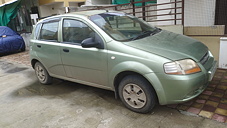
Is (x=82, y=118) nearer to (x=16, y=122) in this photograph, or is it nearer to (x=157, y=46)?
(x=16, y=122)

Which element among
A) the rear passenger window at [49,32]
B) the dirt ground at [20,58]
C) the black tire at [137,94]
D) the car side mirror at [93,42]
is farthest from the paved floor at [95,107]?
the dirt ground at [20,58]

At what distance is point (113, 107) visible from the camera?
3.44 metres

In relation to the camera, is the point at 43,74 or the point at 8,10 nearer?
the point at 43,74

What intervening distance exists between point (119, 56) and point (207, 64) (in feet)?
4.69

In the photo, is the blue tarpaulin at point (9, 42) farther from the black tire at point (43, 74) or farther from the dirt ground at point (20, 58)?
the black tire at point (43, 74)

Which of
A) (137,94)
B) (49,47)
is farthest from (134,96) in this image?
(49,47)

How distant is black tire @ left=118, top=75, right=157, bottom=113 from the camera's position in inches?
114

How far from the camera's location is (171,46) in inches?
119

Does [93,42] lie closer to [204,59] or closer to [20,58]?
[204,59]


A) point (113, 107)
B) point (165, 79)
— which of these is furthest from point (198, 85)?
point (113, 107)

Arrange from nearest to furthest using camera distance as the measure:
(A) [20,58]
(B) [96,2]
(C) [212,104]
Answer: (C) [212,104]
(A) [20,58]
(B) [96,2]

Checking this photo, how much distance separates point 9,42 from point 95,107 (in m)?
8.46

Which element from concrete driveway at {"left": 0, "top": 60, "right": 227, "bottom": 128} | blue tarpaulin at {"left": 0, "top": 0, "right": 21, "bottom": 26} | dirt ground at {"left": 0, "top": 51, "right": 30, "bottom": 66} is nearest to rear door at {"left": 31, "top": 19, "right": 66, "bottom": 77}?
concrete driveway at {"left": 0, "top": 60, "right": 227, "bottom": 128}

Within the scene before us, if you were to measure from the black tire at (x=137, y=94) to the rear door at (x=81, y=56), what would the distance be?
0.45 meters
